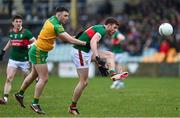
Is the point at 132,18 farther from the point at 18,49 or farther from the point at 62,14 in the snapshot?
the point at 62,14

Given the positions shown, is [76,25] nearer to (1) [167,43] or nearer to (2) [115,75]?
(1) [167,43]

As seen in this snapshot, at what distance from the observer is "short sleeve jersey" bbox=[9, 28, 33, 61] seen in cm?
2136

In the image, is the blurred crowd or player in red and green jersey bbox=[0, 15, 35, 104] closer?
player in red and green jersey bbox=[0, 15, 35, 104]

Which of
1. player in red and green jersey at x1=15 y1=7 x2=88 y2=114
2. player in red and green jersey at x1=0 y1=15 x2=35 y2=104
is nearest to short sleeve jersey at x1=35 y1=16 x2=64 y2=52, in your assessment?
player in red and green jersey at x1=15 y1=7 x2=88 y2=114

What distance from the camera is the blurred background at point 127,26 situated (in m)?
41.0

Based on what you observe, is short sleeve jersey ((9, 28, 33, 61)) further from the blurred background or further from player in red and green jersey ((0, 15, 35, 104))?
the blurred background

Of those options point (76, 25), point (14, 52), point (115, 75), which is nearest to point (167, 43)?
point (76, 25)

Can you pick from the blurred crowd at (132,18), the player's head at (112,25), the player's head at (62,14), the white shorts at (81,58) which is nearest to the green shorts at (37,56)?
the white shorts at (81,58)

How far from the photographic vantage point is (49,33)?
17422mm

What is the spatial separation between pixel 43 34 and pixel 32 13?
96.9 ft

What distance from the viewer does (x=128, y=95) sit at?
24.2 meters

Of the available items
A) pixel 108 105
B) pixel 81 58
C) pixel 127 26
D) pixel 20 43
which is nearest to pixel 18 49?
pixel 20 43

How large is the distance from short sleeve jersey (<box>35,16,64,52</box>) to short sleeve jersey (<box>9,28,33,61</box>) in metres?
3.76

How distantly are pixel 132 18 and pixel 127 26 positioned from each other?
119cm
